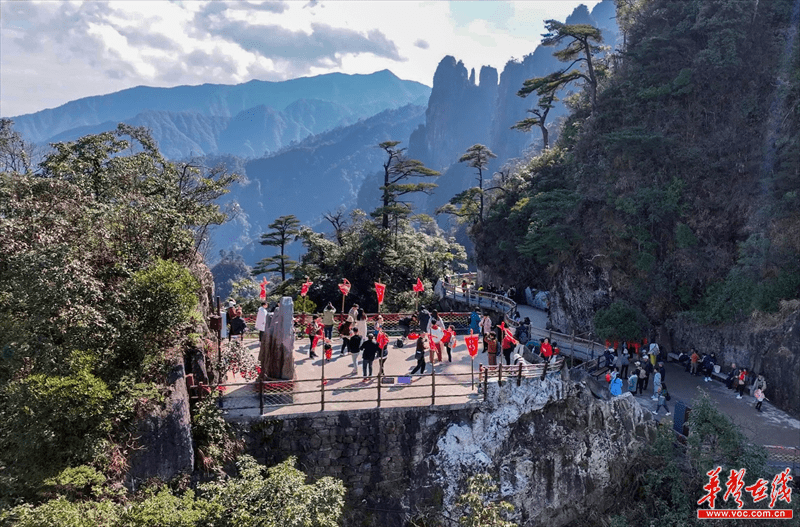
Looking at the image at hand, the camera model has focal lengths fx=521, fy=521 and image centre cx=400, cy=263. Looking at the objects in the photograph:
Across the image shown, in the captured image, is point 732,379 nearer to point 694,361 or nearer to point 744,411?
point 694,361

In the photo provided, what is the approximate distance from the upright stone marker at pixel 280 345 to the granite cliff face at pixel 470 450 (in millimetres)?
1062

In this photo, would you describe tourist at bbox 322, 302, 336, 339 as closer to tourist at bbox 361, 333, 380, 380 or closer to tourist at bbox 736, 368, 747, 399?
tourist at bbox 361, 333, 380, 380

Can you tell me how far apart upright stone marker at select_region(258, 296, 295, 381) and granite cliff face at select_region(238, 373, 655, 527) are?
3.48 feet

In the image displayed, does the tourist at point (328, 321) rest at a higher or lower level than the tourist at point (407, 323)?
higher

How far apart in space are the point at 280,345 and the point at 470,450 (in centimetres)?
476

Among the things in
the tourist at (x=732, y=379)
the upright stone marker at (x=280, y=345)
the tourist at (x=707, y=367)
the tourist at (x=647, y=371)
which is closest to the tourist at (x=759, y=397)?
the tourist at (x=732, y=379)

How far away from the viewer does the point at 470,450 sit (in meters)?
11.5

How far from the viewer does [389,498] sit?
11195mm

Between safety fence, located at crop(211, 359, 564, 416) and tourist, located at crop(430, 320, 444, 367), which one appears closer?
safety fence, located at crop(211, 359, 564, 416)

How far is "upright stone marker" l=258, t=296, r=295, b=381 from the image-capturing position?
36.3 feet

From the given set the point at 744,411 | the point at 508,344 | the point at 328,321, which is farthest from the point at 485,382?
the point at 744,411

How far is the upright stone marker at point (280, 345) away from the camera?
11.1m

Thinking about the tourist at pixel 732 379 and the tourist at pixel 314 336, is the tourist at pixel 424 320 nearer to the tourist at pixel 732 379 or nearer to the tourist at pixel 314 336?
the tourist at pixel 314 336

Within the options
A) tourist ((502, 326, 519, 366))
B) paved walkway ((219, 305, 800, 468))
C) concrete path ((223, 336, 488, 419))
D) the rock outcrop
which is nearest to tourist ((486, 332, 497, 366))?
tourist ((502, 326, 519, 366))
